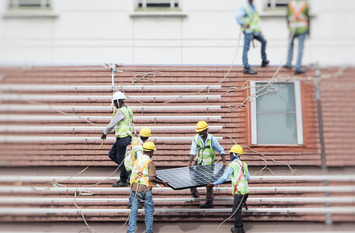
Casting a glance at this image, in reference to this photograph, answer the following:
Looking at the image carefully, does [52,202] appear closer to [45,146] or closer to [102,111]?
[45,146]

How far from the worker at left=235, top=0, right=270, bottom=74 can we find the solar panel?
2952mm

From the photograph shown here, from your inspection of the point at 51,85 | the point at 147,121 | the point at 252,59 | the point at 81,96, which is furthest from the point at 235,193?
the point at 51,85

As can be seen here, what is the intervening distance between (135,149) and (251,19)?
13.3 ft

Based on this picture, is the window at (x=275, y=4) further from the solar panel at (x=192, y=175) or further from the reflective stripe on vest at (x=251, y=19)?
the solar panel at (x=192, y=175)

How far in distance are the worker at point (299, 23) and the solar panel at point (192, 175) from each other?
9.44 ft

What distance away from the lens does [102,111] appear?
10.3m

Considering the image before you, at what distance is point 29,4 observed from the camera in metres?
9.45

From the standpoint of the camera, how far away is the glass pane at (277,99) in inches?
392

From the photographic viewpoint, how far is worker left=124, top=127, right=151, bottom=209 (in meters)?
8.79

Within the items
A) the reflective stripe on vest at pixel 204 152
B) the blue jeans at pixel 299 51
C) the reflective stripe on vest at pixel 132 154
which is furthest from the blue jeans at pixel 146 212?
the blue jeans at pixel 299 51

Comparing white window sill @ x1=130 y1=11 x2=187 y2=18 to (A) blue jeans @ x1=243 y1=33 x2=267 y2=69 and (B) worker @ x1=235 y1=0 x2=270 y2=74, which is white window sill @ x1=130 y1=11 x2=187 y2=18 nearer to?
(B) worker @ x1=235 y1=0 x2=270 y2=74

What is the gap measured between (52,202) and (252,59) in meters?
5.83

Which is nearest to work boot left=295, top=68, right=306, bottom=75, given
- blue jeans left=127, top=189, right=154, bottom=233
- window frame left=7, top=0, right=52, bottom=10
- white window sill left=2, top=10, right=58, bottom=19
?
blue jeans left=127, top=189, right=154, bottom=233

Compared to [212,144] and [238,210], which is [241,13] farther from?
[238,210]
